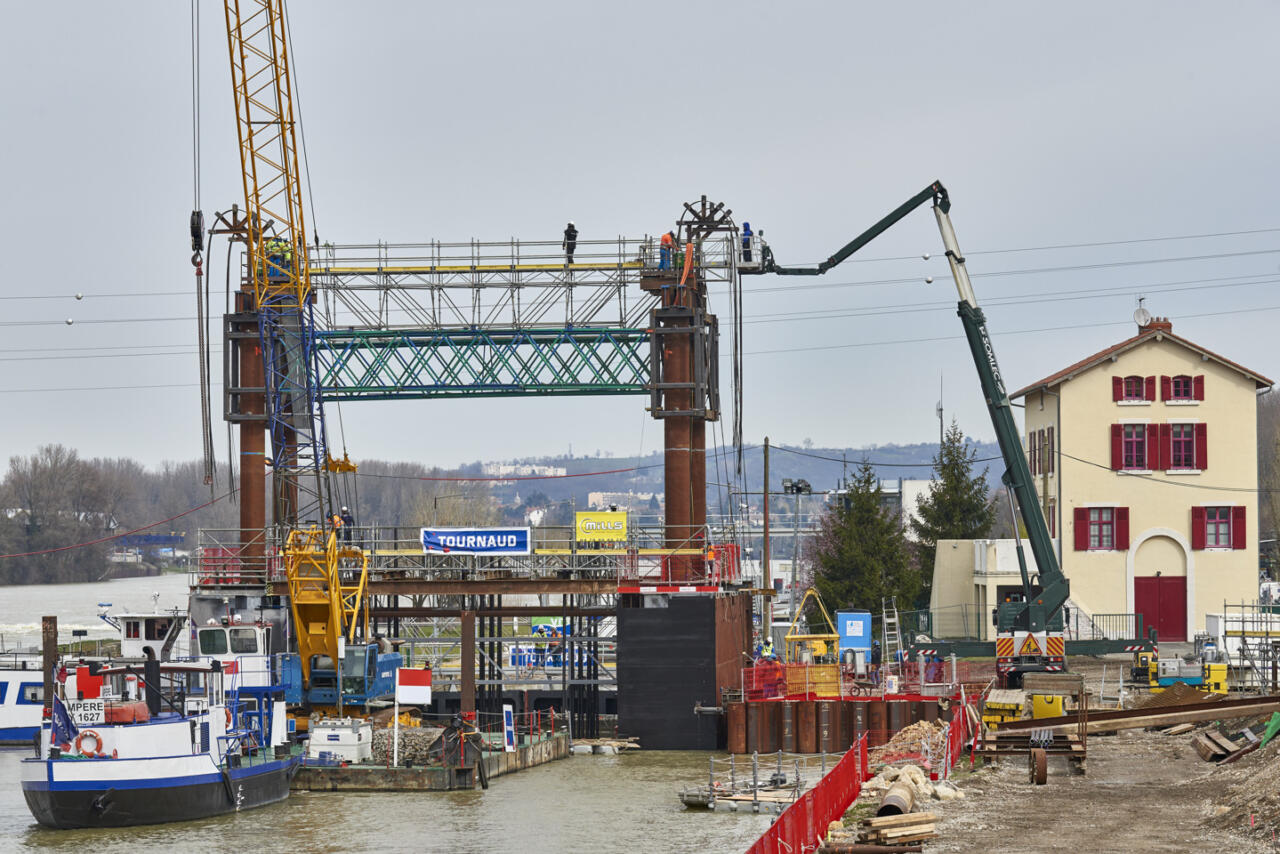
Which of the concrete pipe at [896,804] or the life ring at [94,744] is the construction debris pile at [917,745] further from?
the life ring at [94,744]

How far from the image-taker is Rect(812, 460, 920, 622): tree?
83250 mm

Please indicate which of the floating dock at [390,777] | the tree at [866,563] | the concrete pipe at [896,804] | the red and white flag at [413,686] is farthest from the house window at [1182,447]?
the concrete pipe at [896,804]

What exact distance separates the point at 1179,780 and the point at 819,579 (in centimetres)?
4733

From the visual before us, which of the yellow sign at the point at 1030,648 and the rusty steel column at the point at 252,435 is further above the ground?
the rusty steel column at the point at 252,435

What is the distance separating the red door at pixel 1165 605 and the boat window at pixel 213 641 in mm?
37994

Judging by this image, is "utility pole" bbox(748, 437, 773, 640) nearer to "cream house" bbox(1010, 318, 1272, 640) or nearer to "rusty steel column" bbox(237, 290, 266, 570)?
"cream house" bbox(1010, 318, 1272, 640)

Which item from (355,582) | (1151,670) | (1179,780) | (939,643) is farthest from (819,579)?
(1179,780)

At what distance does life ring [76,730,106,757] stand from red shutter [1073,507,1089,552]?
43.5 m

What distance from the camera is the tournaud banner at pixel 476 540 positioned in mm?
54750

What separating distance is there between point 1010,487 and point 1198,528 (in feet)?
51.9

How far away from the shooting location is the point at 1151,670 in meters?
56.1

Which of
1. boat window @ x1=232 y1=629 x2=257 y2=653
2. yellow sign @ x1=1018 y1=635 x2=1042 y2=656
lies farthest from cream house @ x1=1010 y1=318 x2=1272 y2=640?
boat window @ x1=232 y1=629 x2=257 y2=653

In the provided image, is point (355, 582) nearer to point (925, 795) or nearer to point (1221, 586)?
point (925, 795)

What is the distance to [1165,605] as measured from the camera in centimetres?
6975
